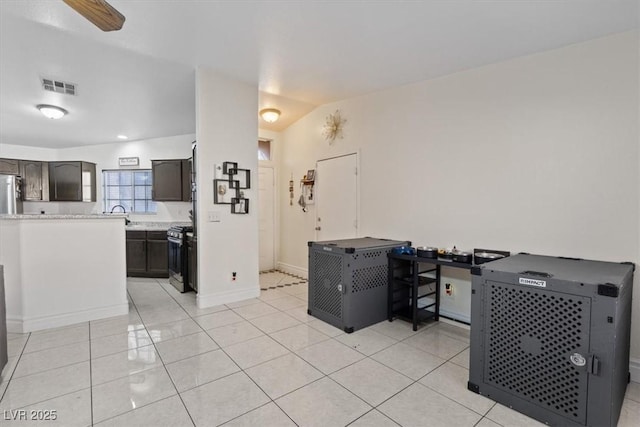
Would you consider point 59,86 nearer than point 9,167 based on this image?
Yes

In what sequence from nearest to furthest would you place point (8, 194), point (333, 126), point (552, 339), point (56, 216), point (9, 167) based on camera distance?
point (552, 339), point (56, 216), point (333, 126), point (8, 194), point (9, 167)

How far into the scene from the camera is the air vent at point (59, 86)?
370 cm

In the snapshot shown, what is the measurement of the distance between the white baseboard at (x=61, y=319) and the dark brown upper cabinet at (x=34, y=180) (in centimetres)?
490

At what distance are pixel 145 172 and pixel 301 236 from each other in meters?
3.88

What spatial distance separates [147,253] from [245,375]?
4099mm

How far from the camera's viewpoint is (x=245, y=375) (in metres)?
2.22

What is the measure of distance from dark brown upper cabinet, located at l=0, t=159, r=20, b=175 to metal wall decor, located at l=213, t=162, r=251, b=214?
6015 mm

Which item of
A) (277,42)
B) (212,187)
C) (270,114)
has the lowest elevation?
(212,187)

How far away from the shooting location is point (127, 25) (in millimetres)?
2594

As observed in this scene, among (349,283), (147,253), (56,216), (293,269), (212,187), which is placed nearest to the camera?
(349,283)

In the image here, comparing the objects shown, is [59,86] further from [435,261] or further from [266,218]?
[435,261]

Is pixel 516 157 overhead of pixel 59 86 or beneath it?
beneath

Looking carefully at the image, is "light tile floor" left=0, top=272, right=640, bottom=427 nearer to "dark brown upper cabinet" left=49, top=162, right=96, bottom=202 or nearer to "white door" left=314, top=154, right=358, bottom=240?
"white door" left=314, top=154, right=358, bottom=240

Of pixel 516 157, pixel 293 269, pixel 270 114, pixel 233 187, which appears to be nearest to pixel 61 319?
pixel 233 187
